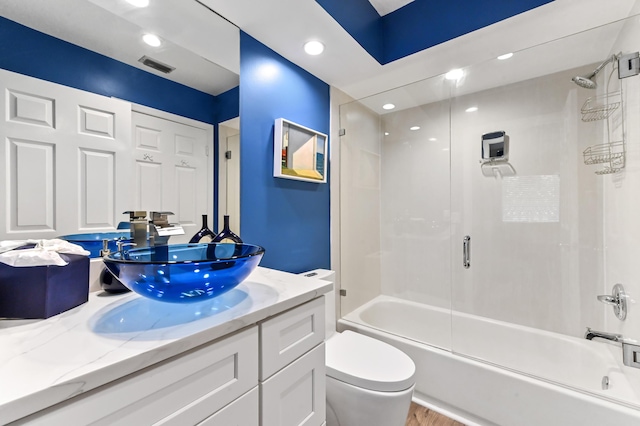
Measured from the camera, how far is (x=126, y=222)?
1023 millimetres

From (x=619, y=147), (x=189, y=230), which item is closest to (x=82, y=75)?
(x=189, y=230)

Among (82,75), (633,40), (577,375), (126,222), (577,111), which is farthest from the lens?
(577,111)

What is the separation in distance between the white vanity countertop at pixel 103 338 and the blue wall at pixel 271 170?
69 centimetres

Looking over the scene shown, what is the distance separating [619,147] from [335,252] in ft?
5.95

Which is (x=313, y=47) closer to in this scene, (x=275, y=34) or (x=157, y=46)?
(x=275, y=34)

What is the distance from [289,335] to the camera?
0.85 metres

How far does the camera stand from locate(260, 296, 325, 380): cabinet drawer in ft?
2.50

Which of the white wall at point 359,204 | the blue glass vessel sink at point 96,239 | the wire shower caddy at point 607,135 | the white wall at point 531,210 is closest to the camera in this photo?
the blue glass vessel sink at point 96,239

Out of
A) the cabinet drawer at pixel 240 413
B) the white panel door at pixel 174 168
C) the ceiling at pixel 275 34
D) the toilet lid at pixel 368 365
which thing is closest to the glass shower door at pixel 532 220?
the ceiling at pixel 275 34

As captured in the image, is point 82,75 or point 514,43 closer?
point 82,75

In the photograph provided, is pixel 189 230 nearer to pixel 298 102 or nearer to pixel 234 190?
pixel 234 190

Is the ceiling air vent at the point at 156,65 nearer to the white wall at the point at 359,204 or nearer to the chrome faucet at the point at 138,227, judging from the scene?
the chrome faucet at the point at 138,227

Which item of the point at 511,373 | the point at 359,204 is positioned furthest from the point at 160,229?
the point at 511,373

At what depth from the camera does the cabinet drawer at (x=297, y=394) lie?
2.51 ft
